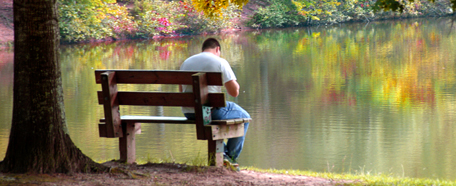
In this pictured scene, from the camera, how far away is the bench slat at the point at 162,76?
14.3 ft

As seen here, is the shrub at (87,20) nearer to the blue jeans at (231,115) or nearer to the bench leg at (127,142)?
the bench leg at (127,142)

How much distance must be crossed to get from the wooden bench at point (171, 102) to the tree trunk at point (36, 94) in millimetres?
491

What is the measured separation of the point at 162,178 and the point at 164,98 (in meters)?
0.72

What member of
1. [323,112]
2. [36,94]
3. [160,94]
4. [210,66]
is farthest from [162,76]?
[323,112]

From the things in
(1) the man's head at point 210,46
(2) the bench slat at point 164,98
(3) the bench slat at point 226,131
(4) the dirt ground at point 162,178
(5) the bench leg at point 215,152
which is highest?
(1) the man's head at point 210,46

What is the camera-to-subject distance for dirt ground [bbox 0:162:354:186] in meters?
3.95

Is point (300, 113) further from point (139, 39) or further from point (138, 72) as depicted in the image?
point (139, 39)

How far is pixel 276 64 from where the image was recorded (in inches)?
691

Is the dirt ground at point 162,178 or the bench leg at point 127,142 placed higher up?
the bench leg at point 127,142

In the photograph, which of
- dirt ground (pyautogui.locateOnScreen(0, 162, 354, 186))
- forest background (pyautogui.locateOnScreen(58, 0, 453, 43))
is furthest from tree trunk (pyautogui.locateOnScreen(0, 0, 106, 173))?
forest background (pyautogui.locateOnScreen(58, 0, 453, 43))

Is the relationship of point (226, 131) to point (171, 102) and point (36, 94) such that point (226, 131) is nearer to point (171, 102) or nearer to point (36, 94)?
point (171, 102)

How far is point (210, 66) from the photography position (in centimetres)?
479

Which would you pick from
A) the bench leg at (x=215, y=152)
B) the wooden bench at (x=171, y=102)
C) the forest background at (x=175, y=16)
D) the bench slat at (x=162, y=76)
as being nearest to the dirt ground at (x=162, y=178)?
the bench leg at (x=215, y=152)

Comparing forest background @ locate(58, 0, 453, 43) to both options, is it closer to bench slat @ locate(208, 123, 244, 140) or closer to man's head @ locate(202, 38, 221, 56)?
man's head @ locate(202, 38, 221, 56)
